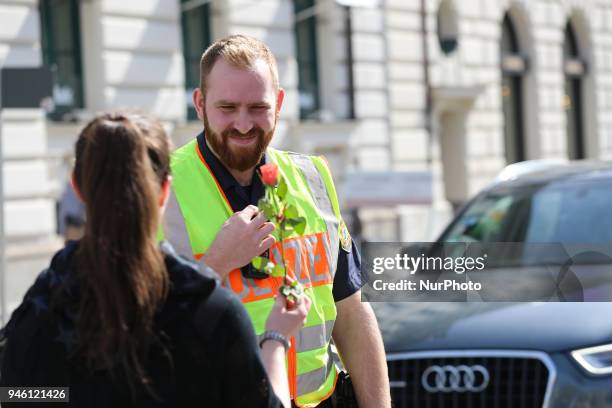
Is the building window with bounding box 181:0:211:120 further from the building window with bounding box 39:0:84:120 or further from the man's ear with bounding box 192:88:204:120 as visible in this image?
the man's ear with bounding box 192:88:204:120

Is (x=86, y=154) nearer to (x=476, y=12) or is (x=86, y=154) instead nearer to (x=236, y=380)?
(x=236, y=380)

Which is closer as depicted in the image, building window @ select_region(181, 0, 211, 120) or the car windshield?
the car windshield

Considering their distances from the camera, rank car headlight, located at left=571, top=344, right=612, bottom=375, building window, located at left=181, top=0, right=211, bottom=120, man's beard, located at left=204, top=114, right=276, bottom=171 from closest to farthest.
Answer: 1. man's beard, located at left=204, top=114, right=276, bottom=171
2. car headlight, located at left=571, top=344, right=612, bottom=375
3. building window, located at left=181, top=0, right=211, bottom=120

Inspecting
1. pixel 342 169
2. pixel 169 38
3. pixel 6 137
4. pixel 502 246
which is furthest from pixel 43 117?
pixel 502 246

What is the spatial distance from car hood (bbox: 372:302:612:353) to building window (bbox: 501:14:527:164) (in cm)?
2196

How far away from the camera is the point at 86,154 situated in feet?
7.93

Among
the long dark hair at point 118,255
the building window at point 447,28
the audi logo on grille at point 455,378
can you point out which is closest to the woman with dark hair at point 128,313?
the long dark hair at point 118,255

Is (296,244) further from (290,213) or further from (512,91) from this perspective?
(512,91)

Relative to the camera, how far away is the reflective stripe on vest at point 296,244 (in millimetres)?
3061

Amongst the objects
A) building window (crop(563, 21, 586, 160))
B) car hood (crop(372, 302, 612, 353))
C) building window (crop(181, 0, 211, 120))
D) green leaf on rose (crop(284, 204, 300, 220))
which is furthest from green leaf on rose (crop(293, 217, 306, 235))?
building window (crop(563, 21, 586, 160))

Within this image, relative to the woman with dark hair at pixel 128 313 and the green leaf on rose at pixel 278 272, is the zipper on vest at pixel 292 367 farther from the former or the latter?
the woman with dark hair at pixel 128 313

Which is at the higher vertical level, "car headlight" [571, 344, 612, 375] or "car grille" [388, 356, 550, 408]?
"car headlight" [571, 344, 612, 375]

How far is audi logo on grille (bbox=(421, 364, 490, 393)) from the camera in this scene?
508 cm

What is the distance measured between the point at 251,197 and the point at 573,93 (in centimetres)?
2810
